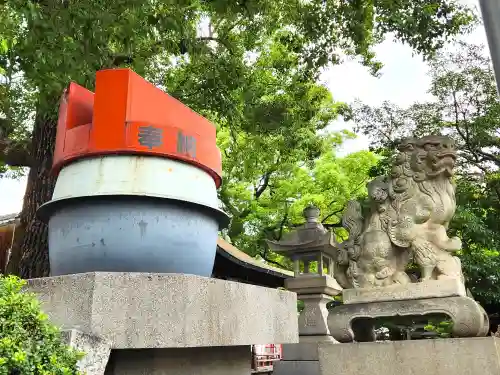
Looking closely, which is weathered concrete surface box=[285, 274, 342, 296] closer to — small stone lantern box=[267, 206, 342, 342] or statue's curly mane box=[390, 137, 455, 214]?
small stone lantern box=[267, 206, 342, 342]

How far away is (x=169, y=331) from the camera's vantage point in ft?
7.05

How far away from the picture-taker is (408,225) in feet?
21.8

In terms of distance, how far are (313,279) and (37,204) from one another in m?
5.01

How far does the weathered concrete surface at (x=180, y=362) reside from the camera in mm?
2223

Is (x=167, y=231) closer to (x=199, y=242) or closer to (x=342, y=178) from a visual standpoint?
(x=199, y=242)

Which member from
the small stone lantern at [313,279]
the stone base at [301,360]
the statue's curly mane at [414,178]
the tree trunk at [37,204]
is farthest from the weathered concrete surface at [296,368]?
the tree trunk at [37,204]

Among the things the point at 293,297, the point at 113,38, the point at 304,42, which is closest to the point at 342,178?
the point at 304,42

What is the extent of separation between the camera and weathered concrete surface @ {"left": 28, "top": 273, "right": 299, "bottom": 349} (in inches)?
81.1

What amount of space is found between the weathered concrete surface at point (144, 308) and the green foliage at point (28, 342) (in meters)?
0.21

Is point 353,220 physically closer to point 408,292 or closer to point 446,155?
point 408,292

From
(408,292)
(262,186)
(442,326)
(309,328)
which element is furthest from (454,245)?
(262,186)

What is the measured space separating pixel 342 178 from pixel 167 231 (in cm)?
1497

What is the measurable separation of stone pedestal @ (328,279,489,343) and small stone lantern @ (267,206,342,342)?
5.76 feet

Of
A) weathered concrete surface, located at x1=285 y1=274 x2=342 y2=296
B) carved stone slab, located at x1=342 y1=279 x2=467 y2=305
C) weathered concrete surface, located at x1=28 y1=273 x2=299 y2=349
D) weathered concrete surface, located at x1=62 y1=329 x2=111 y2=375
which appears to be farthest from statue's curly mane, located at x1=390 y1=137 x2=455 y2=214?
weathered concrete surface, located at x1=62 y1=329 x2=111 y2=375
